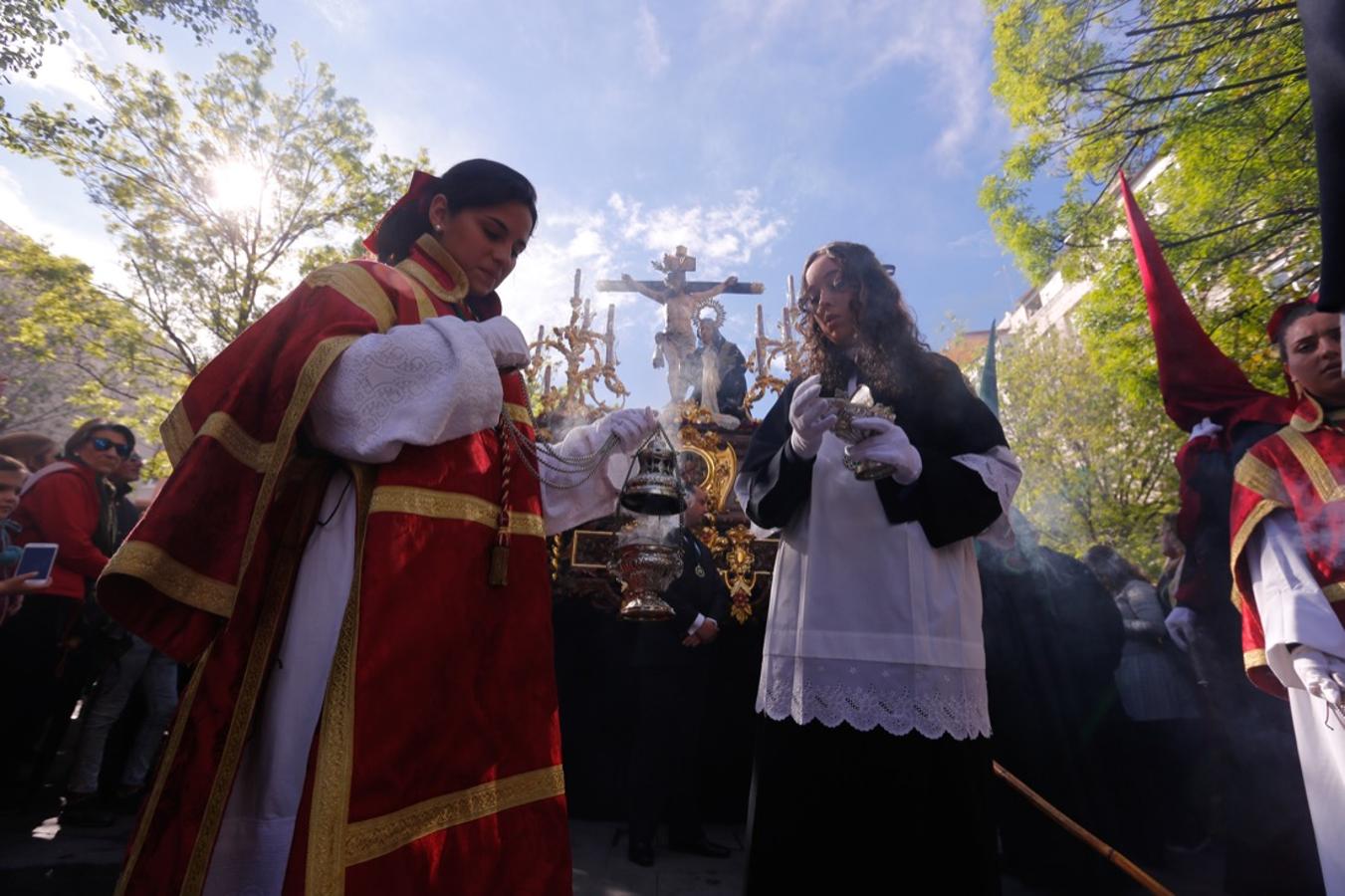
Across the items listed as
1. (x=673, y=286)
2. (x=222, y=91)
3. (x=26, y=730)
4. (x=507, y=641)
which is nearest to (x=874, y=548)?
(x=507, y=641)

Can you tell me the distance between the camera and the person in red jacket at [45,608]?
179 inches

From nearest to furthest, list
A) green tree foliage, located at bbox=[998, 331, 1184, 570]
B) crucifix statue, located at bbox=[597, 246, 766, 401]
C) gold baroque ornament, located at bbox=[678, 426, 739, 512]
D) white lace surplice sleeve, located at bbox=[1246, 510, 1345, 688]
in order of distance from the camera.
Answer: white lace surplice sleeve, located at bbox=[1246, 510, 1345, 688]
gold baroque ornament, located at bbox=[678, 426, 739, 512]
crucifix statue, located at bbox=[597, 246, 766, 401]
green tree foliage, located at bbox=[998, 331, 1184, 570]

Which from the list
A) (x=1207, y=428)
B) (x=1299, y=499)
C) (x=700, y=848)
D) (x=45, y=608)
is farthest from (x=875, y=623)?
(x=45, y=608)

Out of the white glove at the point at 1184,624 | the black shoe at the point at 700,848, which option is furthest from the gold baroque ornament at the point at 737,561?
the white glove at the point at 1184,624

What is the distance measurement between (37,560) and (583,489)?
3.68 metres

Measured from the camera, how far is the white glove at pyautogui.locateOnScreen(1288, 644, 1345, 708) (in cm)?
234

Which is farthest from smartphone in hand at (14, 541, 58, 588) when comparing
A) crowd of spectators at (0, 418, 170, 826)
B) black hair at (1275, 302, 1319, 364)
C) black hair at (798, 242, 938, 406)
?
black hair at (1275, 302, 1319, 364)

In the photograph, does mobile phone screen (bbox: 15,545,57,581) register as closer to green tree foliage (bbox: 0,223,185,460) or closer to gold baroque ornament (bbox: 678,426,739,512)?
gold baroque ornament (bbox: 678,426,739,512)

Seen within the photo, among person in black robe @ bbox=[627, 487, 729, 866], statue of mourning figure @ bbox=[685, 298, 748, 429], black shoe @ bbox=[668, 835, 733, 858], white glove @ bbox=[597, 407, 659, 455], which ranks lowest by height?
black shoe @ bbox=[668, 835, 733, 858]

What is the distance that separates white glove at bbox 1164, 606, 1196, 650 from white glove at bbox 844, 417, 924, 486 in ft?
10.5

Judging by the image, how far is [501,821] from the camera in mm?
1741

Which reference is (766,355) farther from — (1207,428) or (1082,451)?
(1082,451)

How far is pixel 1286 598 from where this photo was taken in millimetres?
2539

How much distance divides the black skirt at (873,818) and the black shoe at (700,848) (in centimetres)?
315
